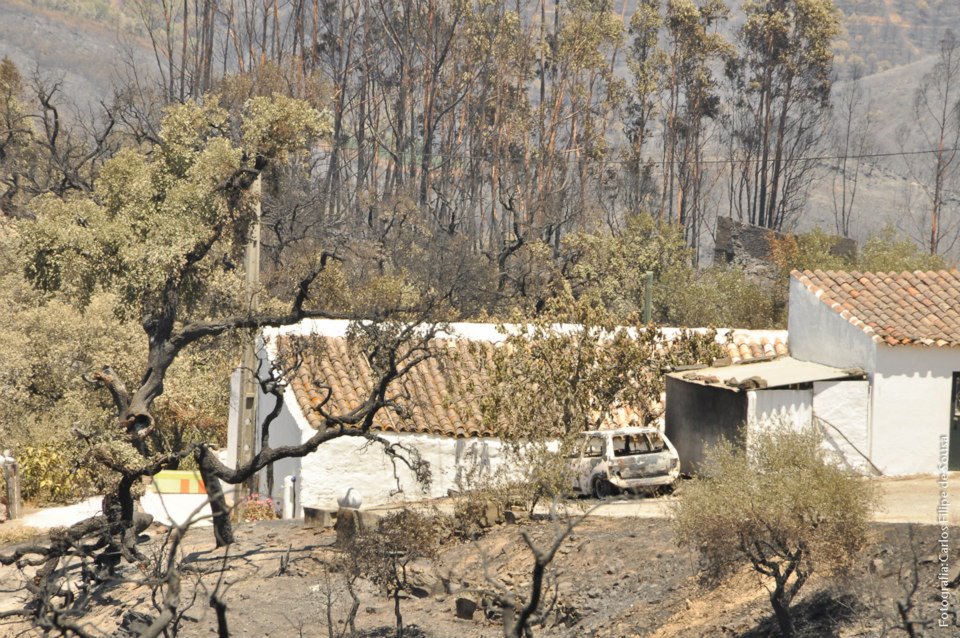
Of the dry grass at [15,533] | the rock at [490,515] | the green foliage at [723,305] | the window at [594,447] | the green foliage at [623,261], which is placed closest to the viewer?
the rock at [490,515]

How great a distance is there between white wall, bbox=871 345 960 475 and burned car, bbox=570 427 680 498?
3529 mm

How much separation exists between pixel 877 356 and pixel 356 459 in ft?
30.7

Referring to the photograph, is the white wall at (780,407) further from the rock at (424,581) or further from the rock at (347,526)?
the rock at (347,526)

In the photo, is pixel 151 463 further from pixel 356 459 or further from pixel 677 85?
pixel 677 85

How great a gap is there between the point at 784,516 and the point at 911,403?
8760 mm

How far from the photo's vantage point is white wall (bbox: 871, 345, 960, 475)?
20062 mm

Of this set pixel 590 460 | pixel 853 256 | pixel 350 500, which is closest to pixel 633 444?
pixel 590 460

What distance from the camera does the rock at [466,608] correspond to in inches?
604

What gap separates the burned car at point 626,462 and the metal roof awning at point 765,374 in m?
1.34

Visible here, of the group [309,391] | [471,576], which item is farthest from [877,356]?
[309,391]

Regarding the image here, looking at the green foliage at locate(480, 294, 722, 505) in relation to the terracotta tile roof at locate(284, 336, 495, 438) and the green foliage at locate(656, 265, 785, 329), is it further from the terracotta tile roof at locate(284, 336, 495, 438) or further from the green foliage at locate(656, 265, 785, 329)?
the green foliage at locate(656, 265, 785, 329)

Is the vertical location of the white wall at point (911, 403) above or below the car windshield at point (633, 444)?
above

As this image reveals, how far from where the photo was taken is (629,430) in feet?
67.2

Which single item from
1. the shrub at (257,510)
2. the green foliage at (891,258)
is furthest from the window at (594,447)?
the green foliage at (891,258)
